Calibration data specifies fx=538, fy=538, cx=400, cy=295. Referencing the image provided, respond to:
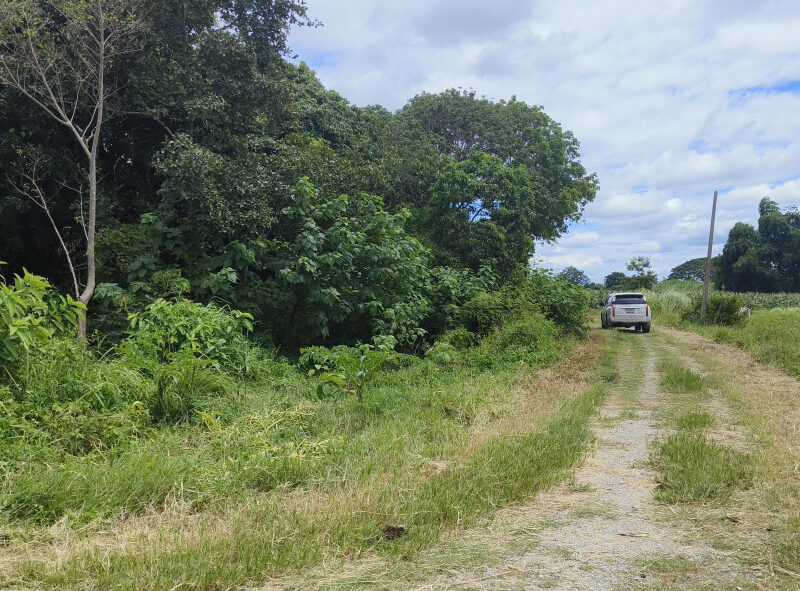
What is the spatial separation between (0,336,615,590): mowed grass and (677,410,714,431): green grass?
1104 mm

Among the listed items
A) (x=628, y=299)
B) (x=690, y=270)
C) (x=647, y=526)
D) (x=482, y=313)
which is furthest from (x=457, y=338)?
(x=690, y=270)

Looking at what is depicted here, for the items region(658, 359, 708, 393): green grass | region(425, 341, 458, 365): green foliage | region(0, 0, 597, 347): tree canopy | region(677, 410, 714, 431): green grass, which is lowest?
region(677, 410, 714, 431): green grass

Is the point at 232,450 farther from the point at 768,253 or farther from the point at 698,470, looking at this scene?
the point at 768,253

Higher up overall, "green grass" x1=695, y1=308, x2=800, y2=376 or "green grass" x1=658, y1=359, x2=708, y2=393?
"green grass" x1=695, y1=308, x2=800, y2=376

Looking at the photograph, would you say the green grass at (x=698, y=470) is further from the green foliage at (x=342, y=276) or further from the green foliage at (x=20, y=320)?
the green foliage at (x=342, y=276)

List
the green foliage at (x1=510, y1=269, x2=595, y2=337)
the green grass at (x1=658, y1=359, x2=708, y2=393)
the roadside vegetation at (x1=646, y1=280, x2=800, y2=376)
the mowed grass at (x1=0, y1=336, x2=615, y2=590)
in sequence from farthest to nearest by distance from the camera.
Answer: the green foliage at (x1=510, y1=269, x2=595, y2=337) < the roadside vegetation at (x1=646, y1=280, x2=800, y2=376) < the green grass at (x1=658, y1=359, x2=708, y2=393) < the mowed grass at (x1=0, y1=336, x2=615, y2=590)

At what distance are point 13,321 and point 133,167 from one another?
10704mm

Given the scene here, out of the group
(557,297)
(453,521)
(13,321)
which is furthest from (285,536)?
(557,297)

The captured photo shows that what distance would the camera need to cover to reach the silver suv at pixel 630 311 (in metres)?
21.8

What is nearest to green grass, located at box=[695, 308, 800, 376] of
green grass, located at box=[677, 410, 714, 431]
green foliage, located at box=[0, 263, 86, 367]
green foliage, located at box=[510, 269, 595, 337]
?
green foliage, located at box=[510, 269, 595, 337]

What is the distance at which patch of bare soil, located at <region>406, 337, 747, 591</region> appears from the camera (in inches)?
115

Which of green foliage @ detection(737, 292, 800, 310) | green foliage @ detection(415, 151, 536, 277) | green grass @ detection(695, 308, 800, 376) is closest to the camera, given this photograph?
green grass @ detection(695, 308, 800, 376)

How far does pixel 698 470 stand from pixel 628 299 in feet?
62.7

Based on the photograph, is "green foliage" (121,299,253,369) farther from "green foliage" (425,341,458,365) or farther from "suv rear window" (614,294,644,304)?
"suv rear window" (614,294,644,304)
